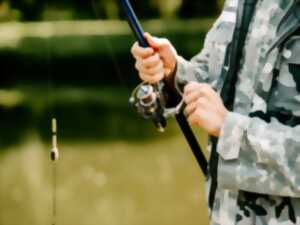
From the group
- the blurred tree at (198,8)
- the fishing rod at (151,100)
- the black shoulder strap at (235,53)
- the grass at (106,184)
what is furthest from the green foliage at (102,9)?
the black shoulder strap at (235,53)

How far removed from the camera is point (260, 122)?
1558 mm

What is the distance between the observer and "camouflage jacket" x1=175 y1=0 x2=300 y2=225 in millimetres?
1536

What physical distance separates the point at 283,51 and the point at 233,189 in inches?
9.5

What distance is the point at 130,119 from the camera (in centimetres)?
959

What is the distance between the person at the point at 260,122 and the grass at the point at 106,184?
12.3 ft

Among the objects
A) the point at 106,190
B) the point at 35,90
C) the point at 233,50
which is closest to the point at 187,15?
the point at 35,90

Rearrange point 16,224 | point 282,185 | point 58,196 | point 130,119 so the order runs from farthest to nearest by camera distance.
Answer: point 130,119
point 58,196
point 16,224
point 282,185

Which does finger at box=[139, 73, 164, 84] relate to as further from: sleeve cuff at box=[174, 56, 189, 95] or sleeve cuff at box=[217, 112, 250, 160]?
sleeve cuff at box=[217, 112, 250, 160]

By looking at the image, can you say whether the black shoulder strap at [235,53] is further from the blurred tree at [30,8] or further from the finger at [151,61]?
the blurred tree at [30,8]

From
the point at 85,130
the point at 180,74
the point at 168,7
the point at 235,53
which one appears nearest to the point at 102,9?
the point at 168,7

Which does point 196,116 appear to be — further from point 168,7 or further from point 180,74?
point 168,7

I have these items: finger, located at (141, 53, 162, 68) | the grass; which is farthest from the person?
the grass

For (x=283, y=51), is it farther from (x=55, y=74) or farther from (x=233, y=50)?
(x=55, y=74)

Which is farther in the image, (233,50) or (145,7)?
(145,7)
